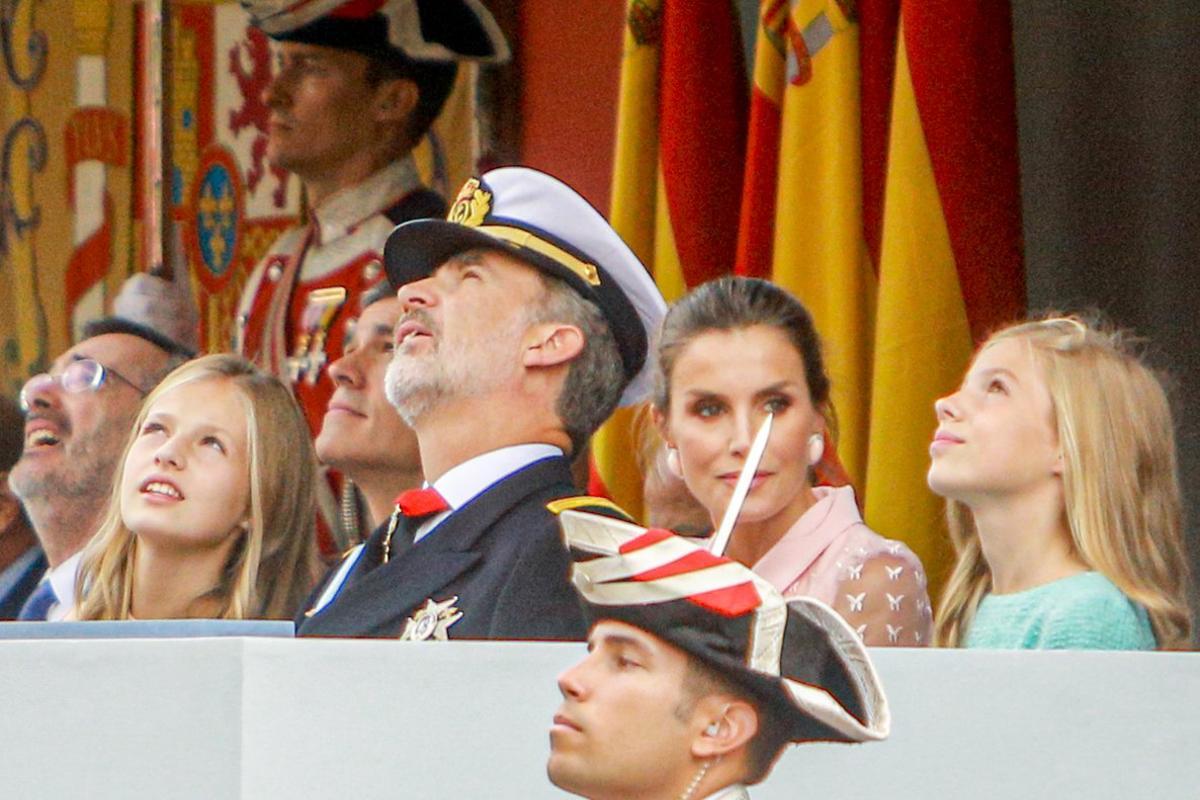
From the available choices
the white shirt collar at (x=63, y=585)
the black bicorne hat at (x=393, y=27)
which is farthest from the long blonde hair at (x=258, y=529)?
the black bicorne hat at (x=393, y=27)

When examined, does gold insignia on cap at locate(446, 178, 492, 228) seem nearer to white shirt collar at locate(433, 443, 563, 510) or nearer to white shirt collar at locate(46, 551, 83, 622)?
white shirt collar at locate(433, 443, 563, 510)

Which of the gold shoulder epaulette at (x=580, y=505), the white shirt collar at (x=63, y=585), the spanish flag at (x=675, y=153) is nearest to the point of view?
the gold shoulder epaulette at (x=580, y=505)

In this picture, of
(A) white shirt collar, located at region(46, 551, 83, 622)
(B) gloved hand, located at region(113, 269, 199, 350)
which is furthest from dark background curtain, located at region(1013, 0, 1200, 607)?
(B) gloved hand, located at region(113, 269, 199, 350)

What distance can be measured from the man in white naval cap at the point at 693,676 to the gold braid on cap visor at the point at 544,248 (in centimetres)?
86

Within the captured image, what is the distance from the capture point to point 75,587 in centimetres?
265

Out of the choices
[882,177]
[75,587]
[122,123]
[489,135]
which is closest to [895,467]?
[882,177]

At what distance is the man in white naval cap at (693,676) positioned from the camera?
4.09ft

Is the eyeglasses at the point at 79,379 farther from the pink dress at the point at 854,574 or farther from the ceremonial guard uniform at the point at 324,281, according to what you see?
the pink dress at the point at 854,574

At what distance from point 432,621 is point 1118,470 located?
2.20 feet

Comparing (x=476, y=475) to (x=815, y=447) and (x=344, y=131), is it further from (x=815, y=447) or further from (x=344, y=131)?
(x=344, y=131)

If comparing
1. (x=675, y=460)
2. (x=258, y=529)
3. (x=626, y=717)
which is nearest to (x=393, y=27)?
(x=258, y=529)

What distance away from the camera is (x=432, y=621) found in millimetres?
1900

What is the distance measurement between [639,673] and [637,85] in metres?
2.26

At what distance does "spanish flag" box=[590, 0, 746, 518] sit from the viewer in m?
3.32
